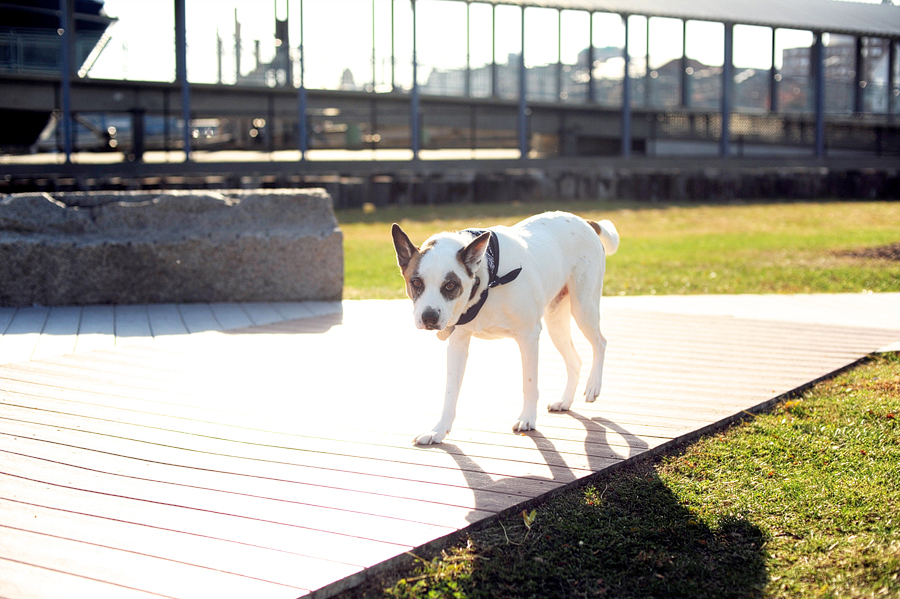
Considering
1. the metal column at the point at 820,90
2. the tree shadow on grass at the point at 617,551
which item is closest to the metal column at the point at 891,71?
the metal column at the point at 820,90

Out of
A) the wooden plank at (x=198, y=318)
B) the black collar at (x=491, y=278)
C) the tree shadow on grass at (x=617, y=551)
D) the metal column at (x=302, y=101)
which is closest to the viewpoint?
the tree shadow on grass at (x=617, y=551)

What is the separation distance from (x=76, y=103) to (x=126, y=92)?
53.6 inches

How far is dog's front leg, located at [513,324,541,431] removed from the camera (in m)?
4.38

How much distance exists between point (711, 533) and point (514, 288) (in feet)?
4.85

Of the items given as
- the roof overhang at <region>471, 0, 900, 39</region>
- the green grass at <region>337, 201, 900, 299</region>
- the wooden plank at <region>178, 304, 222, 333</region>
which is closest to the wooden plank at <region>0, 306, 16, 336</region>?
the wooden plank at <region>178, 304, 222, 333</region>

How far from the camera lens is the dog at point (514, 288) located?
3893 millimetres

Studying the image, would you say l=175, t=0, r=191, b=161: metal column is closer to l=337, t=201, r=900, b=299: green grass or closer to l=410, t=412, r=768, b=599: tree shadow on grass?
l=337, t=201, r=900, b=299: green grass

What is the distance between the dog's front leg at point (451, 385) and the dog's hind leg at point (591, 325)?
85cm

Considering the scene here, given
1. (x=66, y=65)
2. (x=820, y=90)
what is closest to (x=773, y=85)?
(x=820, y=90)

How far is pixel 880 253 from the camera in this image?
12.4m

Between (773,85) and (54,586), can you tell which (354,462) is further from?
(773,85)

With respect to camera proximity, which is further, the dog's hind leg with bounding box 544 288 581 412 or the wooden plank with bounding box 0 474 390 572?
the dog's hind leg with bounding box 544 288 581 412

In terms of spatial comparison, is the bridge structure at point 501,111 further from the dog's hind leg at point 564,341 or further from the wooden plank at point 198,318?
the dog's hind leg at point 564,341

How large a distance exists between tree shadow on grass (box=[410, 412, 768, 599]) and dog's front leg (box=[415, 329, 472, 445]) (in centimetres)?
38
